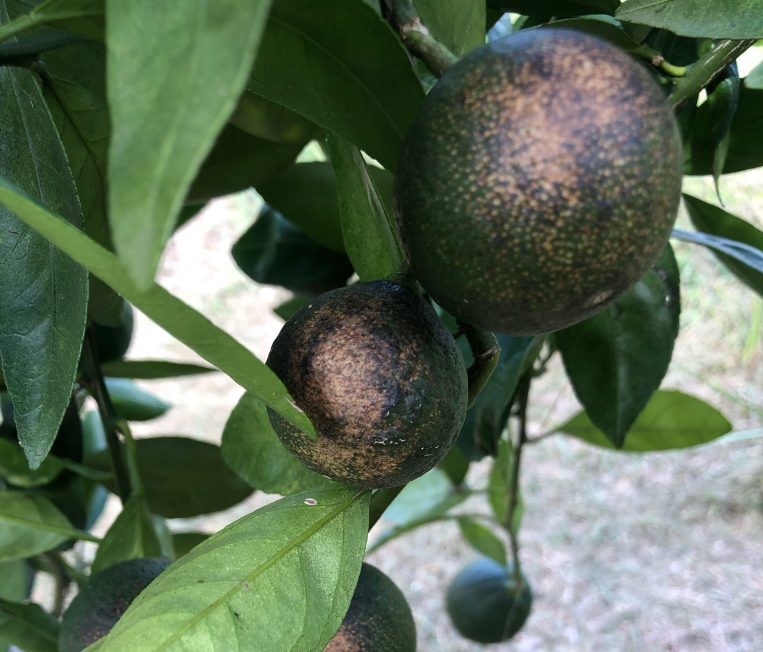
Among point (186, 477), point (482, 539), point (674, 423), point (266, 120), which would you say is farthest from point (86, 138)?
point (482, 539)

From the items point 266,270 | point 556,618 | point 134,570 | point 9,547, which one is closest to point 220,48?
Result: point 134,570

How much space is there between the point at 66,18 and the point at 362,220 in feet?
0.42

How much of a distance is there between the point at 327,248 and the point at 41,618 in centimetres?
31

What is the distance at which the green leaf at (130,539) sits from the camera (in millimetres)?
509

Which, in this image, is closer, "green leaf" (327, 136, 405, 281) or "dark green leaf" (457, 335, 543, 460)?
"green leaf" (327, 136, 405, 281)

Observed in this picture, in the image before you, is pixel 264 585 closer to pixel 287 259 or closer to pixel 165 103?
pixel 165 103

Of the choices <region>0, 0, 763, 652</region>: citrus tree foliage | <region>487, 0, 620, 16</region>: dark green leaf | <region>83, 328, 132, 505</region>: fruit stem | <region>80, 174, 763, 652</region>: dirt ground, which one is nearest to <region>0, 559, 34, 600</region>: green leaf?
<region>0, 0, 763, 652</region>: citrus tree foliage

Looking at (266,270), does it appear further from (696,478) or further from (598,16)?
(696,478)

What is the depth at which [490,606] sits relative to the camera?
0.81 m

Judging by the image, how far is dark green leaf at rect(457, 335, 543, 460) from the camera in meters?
0.52

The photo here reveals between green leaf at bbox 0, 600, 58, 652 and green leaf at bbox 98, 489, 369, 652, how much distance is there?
23 centimetres

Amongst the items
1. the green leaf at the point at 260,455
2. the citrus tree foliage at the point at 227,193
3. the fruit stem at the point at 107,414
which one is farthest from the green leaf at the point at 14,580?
the green leaf at the point at 260,455

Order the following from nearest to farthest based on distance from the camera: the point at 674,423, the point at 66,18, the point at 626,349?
the point at 66,18 < the point at 626,349 < the point at 674,423

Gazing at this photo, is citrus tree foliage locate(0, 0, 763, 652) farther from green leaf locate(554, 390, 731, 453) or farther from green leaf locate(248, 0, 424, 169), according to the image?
green leaf locate(554, 390, 731, 453)
